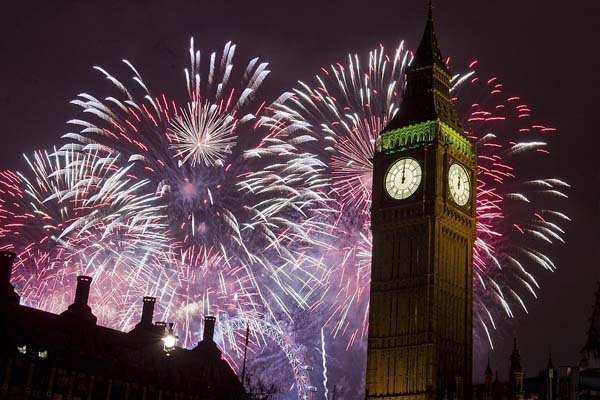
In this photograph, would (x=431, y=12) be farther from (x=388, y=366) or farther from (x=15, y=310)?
(x=15, y=310)

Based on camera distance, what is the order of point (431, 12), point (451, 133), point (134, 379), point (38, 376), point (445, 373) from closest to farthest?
point (38, 376), point (134, 379), point (445, 373), point (451, 133), point (431, 12)

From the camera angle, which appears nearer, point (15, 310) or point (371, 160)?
point (15, 310)

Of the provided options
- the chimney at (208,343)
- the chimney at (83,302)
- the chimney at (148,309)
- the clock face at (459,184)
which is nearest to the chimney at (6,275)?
the chimney at (83,302)

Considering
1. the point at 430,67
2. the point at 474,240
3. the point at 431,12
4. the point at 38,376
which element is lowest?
the point at 38,376

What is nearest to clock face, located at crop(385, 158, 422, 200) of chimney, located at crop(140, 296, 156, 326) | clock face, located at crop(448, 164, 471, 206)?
clock face, located at crop(448, 164, 471, 206)

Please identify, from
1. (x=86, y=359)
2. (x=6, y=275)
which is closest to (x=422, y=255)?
(x=86, y=359)

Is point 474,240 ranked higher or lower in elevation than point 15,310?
higher

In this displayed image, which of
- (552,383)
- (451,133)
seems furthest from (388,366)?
(451,133)
